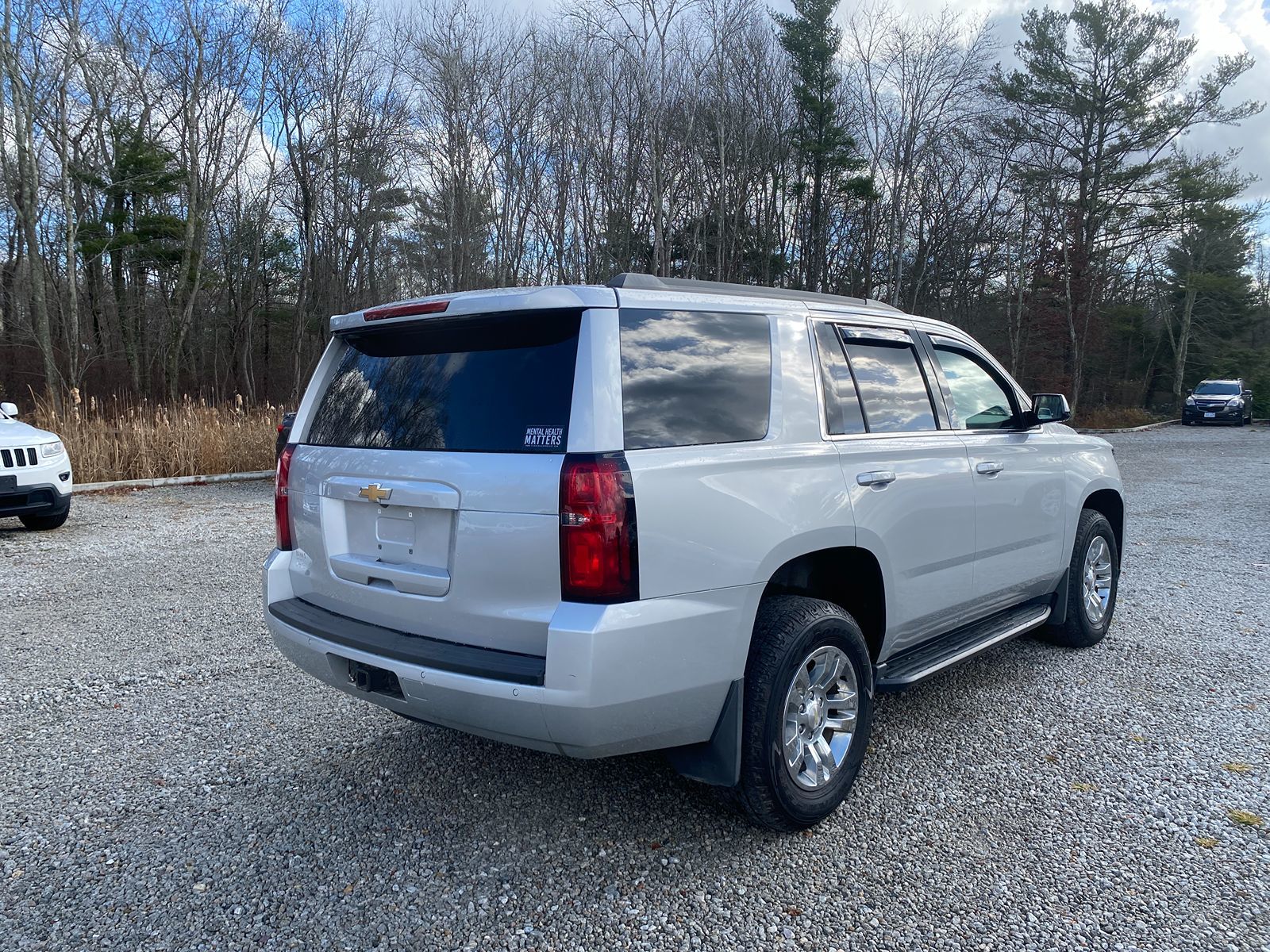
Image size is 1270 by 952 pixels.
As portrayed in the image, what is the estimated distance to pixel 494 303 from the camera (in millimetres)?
2717

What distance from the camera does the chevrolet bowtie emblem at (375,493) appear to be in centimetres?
279

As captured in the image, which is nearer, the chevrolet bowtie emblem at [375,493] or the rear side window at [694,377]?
the rear side window at [694,377]

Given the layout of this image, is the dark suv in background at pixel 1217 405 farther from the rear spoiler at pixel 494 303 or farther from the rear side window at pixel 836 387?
the rear spoiler at pixel 494 303

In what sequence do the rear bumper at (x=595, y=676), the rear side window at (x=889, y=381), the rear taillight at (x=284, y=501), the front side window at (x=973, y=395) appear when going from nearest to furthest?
the rear bumper at (x=595, y=676), the rear taillight at (x=284, y=501), the rear side window at (x=889, y=381), the front side window at (x=973, y=395)

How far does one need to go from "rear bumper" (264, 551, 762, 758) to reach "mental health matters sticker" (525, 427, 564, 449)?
0.48m

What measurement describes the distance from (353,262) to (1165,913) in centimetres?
2919

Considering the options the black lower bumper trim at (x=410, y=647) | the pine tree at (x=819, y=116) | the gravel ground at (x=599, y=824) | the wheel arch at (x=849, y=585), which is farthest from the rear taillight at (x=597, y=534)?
the pine tree at (x=819, y=116)

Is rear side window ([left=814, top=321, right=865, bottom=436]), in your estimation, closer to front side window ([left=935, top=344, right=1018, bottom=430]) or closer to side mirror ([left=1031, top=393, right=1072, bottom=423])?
front side window ([left=935, top=344, right=1018, bottom=430])

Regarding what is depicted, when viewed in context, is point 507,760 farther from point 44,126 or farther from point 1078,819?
point 44,126

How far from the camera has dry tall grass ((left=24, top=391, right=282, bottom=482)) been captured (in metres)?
12.2

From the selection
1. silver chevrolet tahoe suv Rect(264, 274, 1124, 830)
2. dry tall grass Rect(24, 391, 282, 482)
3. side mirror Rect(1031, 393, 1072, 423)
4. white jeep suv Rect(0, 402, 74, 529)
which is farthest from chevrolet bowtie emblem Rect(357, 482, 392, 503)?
dry tall grass Rect(24, 391, 282, 482)

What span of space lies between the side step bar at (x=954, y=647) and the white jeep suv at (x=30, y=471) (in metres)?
8.30

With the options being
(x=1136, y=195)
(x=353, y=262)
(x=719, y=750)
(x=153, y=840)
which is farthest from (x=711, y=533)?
(x=1136, y=195)

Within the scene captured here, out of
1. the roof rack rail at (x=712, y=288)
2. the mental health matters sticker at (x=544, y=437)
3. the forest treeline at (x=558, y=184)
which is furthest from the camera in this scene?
the forest treeline at (x=558, y=184)
